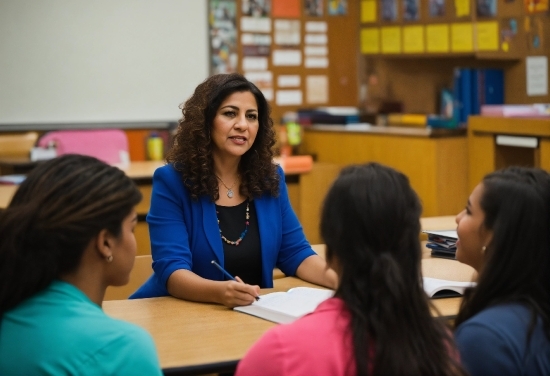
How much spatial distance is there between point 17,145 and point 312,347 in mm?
4505

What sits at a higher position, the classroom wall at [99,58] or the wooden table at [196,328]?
the classroom wall at [99,58]

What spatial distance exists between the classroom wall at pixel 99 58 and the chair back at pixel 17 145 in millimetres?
248

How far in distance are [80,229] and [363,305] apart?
0.48m

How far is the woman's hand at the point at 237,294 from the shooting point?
6.75ft

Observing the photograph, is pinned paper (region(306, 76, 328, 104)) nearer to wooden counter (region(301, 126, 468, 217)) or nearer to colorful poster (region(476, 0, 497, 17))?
wooden counter (region(301, 126, 468, 217))

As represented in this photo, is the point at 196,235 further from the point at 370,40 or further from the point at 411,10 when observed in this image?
the point at 370,40

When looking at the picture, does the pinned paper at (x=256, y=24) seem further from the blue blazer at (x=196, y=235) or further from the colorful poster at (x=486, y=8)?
the blue blazer at (x=196, y=235)

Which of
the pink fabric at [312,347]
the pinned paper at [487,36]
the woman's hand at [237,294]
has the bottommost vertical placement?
the woman's hand at [237,294]

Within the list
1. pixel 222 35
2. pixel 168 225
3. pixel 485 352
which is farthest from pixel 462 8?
pixel 485 352

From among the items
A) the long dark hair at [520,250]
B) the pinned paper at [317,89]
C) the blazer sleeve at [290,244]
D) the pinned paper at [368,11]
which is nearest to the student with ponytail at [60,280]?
the long dark hair at [520,250]

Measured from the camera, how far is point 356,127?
5719 millimetres

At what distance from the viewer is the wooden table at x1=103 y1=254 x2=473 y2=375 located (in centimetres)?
168

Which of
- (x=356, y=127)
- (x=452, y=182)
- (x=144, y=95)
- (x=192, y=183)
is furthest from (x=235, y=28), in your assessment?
(x=192, y=183)

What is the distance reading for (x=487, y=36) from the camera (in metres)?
5.45
